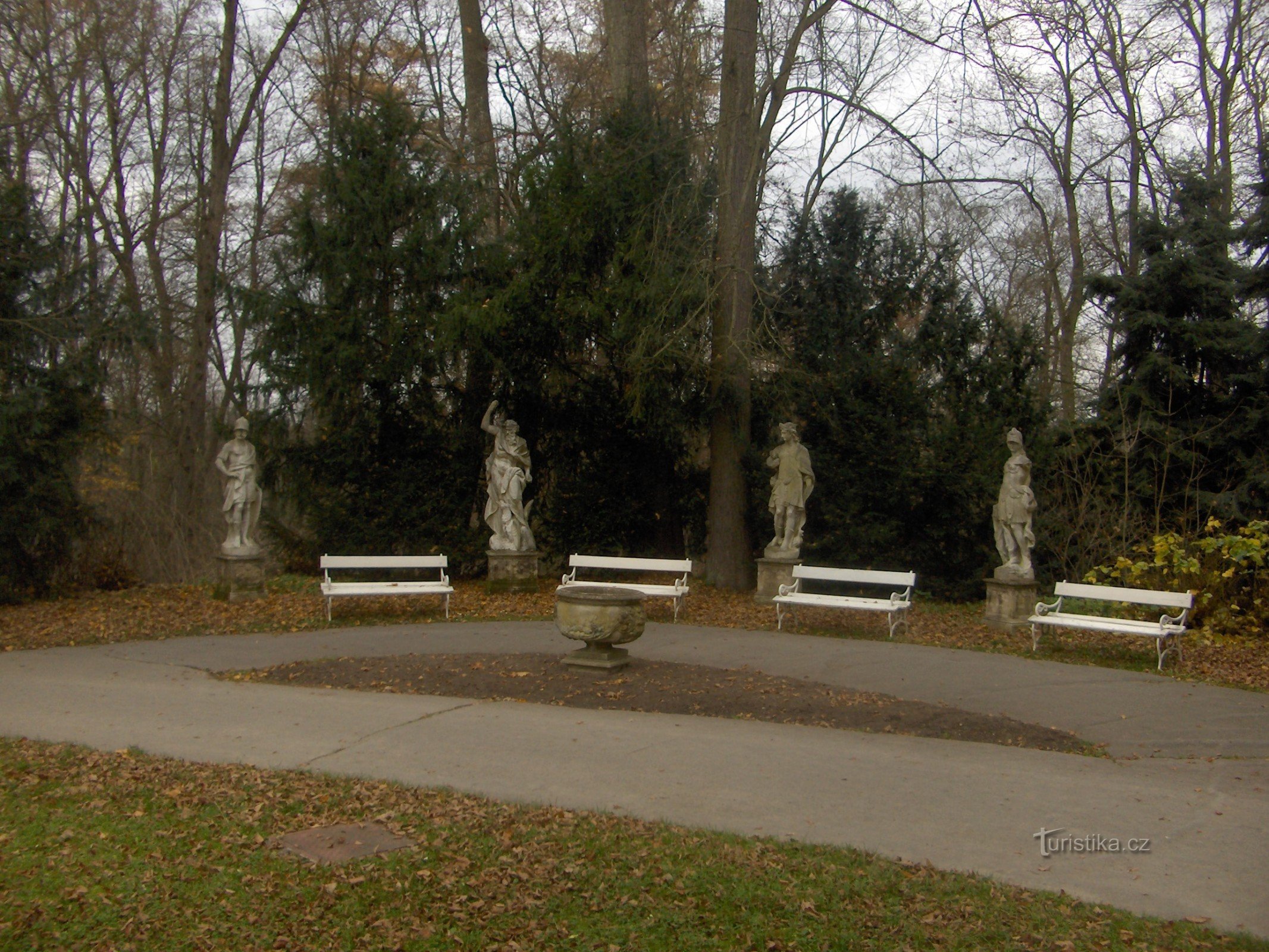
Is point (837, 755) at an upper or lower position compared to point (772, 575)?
lower

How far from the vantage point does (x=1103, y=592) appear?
34.9 feet

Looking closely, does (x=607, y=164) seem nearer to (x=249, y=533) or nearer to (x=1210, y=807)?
(x=249, y=533)

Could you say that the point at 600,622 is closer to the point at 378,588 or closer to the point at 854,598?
the point at 378,588

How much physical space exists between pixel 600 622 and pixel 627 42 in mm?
11854

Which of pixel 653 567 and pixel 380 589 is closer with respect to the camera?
pixel 380 589

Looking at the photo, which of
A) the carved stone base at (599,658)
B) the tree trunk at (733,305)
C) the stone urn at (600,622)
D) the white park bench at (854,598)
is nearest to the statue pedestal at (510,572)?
the tree trunk at (733,305)

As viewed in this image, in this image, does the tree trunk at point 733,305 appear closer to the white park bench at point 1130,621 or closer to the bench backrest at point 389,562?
the bench backrest at point 389,562

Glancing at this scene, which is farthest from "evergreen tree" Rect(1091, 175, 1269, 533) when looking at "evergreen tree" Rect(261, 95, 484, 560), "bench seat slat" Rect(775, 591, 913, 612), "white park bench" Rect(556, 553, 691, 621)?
"evergreen tree" Rect(261, 95, 484, 560)

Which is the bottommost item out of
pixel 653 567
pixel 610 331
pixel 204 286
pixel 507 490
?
pixel 653 567

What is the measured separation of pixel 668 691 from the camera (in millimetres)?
8367

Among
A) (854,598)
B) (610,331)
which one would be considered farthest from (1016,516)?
(610,331)

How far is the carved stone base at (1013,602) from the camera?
39.7 ft

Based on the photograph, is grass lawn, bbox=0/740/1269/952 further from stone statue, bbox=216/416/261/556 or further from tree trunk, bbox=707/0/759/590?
tree trunk, bbox=707/0/759/590

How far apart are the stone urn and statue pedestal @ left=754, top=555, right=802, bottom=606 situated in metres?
5.09
